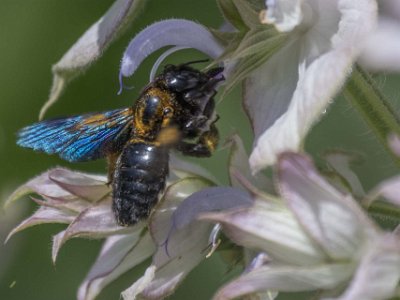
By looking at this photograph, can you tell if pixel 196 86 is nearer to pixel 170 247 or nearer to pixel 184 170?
pixel 184 170

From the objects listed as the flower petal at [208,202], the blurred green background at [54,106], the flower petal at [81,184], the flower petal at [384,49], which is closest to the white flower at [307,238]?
the flower petal at [208,202]

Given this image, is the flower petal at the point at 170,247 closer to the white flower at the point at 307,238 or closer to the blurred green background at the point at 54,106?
the white flower at the point at 307,238

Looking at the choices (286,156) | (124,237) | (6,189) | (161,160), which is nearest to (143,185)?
(161,160)

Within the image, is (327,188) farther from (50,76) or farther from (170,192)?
(50,76)

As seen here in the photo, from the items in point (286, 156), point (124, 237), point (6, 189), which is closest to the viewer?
point (286, 156)

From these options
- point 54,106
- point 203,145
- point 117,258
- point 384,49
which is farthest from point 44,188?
point 54,106
